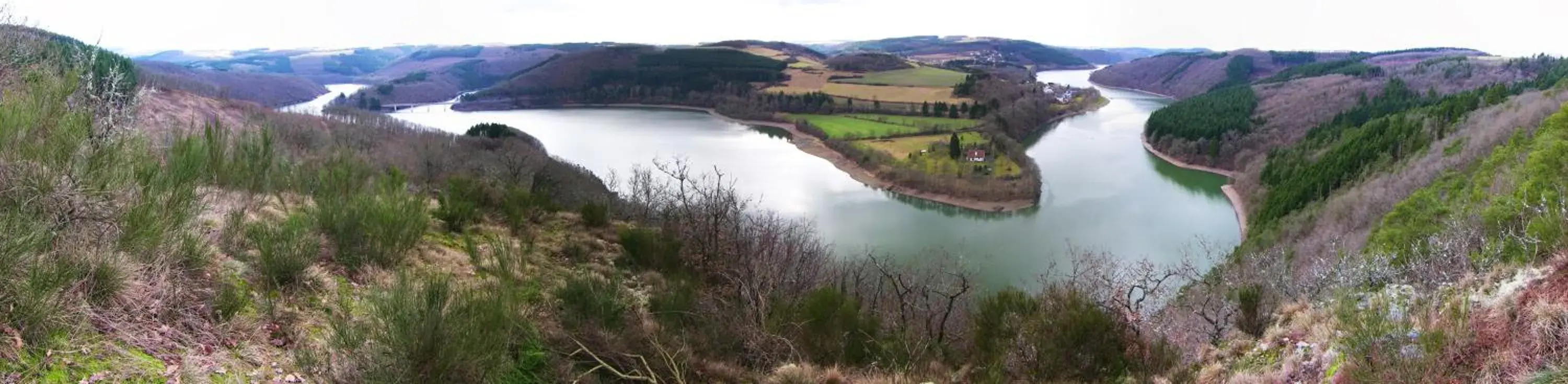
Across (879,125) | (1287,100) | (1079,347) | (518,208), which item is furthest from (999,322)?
(1287,100)

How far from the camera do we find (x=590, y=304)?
621cm

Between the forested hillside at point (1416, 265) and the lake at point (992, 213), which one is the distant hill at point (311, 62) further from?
the forested hillside at point (1416, 265)

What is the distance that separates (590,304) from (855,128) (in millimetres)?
57175

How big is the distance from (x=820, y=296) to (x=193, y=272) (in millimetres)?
5582

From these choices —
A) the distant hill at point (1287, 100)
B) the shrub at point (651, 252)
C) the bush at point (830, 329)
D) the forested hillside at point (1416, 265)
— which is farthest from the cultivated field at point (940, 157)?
the bush at point (830, 329)

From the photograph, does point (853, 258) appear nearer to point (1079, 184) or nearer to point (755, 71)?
point (1079, 184)

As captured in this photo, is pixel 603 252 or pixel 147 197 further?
pixel 603 252

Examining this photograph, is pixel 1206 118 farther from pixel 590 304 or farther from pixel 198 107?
pixel 198 107

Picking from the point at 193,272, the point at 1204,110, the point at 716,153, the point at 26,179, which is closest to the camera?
the point at 26,179

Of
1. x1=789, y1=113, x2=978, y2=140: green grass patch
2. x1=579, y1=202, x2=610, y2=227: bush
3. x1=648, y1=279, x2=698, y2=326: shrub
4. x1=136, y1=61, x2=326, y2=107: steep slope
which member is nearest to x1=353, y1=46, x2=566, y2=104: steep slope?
x1=136, y1=61, x2=326, y2=107: steep slope

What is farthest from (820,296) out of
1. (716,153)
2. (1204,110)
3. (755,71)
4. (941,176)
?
(755,71)

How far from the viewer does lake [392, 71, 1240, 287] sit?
2784 centimetres

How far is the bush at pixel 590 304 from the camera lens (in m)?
5.84

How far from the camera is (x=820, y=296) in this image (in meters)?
8.05
